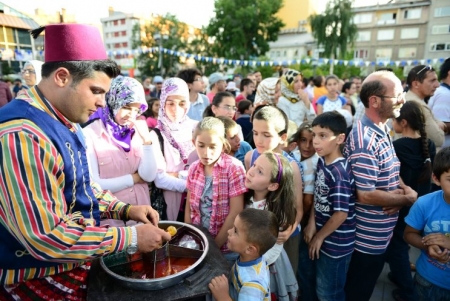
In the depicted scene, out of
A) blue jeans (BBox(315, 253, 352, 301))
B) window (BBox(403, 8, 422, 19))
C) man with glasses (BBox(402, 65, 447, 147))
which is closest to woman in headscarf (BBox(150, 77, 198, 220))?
blue jeans (BBox(315, 253, 352, 301))

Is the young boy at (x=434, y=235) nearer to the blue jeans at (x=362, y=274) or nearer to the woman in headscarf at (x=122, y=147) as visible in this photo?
the blue jeans at (x=362, y=274)

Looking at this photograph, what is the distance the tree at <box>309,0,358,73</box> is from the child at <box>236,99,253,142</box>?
32149mm

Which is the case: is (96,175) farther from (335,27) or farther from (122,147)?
(335,27)

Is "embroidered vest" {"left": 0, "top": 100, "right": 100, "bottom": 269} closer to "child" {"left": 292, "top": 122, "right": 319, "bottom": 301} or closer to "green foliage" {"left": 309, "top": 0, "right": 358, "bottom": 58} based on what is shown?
"child" {"left": 292, "top": 122, "right": 319, "bottom": 301}

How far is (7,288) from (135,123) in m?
1.42

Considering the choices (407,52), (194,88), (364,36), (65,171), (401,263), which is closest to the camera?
(65,171)

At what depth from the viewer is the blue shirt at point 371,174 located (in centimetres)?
212

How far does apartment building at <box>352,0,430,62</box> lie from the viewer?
38.9 m

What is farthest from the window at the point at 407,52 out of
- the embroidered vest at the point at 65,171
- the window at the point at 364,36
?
the embroidered vest at the point at 65,171

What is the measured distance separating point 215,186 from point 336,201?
0.91m

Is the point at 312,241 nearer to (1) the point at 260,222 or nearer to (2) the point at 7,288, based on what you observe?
(1) the point at 260,222

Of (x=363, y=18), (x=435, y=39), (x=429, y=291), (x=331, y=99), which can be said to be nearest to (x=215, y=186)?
(x=429, y=291)

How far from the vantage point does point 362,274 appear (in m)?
2.38

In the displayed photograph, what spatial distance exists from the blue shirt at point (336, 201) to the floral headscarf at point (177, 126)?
1283 millimetres
